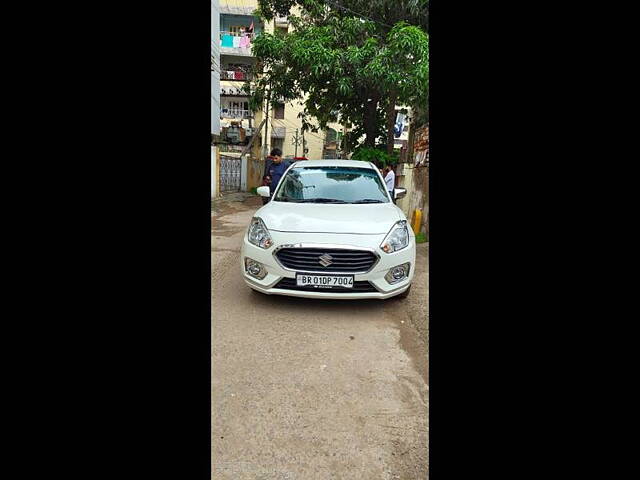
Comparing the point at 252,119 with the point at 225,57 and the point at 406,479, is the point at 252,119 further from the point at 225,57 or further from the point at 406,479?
the point at 406,479

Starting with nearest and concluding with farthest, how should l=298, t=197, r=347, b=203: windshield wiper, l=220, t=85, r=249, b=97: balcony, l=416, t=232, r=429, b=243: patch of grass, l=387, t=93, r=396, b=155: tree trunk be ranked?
l=298, t=197, r=347, b=203: windshield wiper, l=416, t=232, r=429, b=243: patch of grass, l=387, t=93, r=396, b=155: tree trunk, l=220, t=85, r=249, b=97: balcony

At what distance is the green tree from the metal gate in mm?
5508

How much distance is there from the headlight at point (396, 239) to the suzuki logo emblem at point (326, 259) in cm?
47

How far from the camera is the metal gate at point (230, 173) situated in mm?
17356

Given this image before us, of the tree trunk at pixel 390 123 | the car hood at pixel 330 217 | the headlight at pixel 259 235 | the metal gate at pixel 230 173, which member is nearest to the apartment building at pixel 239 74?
the metal gate at pixel 230 173

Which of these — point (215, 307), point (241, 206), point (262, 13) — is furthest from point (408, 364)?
point (262, 13)

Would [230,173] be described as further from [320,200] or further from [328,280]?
[328,280]

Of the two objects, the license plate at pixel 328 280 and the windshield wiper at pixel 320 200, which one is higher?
the windshield wiper at pixel 320 200

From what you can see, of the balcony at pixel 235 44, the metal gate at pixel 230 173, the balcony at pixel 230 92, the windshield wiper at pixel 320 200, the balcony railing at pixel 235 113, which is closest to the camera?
the windshield wiper at pixel 320 200

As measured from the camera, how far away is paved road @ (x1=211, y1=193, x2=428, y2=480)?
1.83 m

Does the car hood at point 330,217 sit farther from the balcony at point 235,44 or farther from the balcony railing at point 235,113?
the balcony railing at point 235,113

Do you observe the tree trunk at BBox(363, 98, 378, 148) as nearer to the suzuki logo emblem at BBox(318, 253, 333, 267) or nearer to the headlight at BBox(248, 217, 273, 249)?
the headlight at BBox(248, 217, 273, 249)

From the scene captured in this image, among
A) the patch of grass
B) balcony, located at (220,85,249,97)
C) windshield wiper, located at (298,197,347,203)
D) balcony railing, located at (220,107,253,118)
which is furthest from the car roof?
balcony railing, located at (220,107,253,118)

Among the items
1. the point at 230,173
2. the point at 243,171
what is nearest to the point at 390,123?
the point at 230,173
